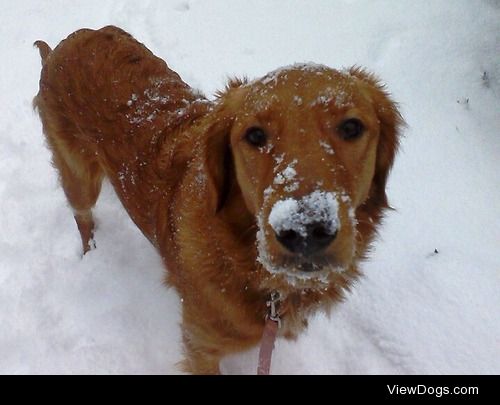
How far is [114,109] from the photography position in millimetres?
3086

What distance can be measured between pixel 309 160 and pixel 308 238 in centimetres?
35

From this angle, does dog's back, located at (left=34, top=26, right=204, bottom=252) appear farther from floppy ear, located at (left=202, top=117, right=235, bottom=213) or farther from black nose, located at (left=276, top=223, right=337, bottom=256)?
black nose, located at (left=276, top=223, right=337, bottom=256)

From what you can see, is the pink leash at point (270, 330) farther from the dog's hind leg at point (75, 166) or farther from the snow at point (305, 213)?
the dog's hind leg at point (75, 166)

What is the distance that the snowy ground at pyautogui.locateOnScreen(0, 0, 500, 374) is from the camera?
10.7 feet

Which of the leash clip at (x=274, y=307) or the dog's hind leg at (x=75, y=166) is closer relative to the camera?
the leash clip at (x=274, y=307)

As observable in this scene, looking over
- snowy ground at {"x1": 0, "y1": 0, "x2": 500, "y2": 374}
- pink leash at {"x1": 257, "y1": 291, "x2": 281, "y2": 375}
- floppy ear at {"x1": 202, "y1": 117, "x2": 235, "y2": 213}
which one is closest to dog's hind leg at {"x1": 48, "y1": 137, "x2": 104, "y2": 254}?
snowy ground at {"x1": 0, "y1": 0, "x2": 500, "y2": 374}

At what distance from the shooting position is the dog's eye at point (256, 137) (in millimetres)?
2199

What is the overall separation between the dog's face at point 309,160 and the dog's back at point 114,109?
68 cm

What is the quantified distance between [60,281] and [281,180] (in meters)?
2.36

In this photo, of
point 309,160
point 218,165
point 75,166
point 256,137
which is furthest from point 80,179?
point 309,160

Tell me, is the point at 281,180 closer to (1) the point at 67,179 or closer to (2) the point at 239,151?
(2) the point at 239,151

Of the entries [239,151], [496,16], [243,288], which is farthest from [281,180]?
[496,16]

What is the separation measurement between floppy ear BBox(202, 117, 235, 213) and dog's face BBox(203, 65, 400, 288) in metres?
0.06

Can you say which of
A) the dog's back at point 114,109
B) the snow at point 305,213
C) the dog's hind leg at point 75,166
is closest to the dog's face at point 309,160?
the snow at point 305,213
